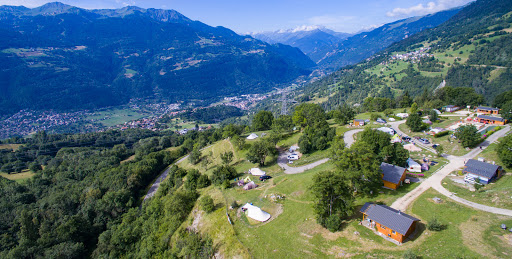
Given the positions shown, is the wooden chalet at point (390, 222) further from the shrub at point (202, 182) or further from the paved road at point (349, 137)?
the shrub at point (202, 182)

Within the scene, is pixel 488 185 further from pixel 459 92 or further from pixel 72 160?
pixel 72 160

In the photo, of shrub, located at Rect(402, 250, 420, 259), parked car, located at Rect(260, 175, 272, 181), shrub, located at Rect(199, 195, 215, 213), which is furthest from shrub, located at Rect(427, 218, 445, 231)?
shrub, located at Rect(199, 195, 215, 213)

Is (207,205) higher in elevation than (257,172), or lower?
higher

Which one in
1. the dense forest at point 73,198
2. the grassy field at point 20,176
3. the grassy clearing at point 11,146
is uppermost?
the dense forest at point 73,198

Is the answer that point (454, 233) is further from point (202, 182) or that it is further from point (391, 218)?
point (202, 182)

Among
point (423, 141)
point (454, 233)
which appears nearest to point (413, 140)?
point (423, 141)

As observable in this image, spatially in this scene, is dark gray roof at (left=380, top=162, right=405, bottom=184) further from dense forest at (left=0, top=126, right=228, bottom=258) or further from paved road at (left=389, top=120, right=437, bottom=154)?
dense forest at (left=0, top=126, right=228, bottom=258)

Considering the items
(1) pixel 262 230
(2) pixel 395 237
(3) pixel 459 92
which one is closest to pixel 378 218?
(2) pixel 395 237

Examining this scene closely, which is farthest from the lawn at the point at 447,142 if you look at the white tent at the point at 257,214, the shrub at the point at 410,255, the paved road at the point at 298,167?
the white tent at the point at 257,214
